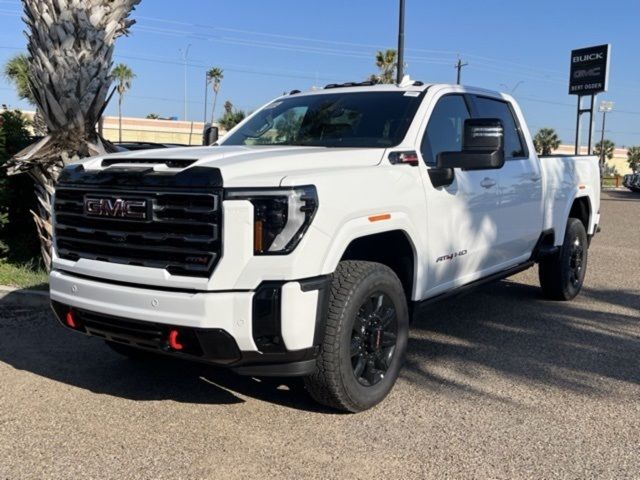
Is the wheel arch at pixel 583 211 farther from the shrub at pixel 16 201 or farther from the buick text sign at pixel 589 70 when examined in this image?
the buick text sign at pixel 589 70

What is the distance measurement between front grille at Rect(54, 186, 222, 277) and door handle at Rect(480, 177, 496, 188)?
2471 millimetres

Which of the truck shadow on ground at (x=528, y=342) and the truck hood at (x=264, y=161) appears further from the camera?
the truck shadow on ground at (x=528, y=342)

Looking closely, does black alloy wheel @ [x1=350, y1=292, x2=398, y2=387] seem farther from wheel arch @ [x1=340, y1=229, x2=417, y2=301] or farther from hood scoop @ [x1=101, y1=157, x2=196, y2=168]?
hood scoop @ [x1=101, y1=157, x2=196, y2=168]


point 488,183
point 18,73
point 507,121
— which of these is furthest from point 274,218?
point 18,73

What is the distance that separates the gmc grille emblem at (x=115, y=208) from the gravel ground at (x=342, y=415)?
122 centimetres

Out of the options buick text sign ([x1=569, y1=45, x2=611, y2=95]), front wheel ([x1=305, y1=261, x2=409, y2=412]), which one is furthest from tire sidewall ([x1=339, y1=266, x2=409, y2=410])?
buick text sign ([x1=569, y1=45, x2=611, y2=95])

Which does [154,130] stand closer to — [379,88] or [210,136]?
[210,136]

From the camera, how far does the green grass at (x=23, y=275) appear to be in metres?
6.70

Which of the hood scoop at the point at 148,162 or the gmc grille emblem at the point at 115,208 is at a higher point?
the hood scoop at the point at 148,162

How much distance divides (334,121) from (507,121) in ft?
6.11

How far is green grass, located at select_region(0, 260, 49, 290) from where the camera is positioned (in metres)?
6.70

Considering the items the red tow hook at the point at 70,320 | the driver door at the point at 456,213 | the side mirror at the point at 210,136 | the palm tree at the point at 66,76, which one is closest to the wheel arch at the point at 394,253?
the driver door at the point at 456,213

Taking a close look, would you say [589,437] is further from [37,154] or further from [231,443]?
[37,154]

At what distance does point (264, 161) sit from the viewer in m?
3.50
